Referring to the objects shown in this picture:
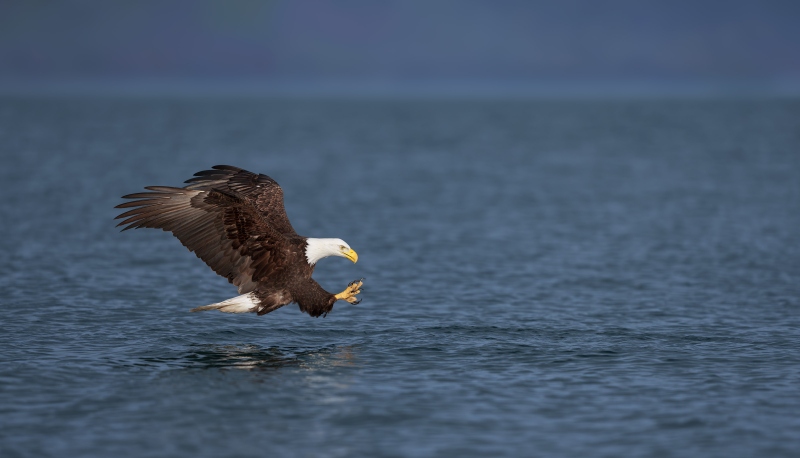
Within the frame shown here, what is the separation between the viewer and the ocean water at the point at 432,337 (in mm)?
9359

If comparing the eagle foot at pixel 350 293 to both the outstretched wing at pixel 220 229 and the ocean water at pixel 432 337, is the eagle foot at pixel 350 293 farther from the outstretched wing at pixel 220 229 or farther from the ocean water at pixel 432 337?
the outstretched wing at pixel 220 229

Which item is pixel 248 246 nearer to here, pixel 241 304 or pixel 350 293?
pixel 241 304

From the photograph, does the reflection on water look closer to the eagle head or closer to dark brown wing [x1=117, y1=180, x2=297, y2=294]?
dark brown wing [x1=117, y1=180, x2=297, y2=294]

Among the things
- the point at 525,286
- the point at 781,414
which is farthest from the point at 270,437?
the point at 525,286

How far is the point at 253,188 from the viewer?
1270cm

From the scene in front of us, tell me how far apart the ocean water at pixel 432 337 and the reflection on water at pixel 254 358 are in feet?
0.14

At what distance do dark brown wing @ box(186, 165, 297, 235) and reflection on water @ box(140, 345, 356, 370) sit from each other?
1.30m

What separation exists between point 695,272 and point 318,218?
33.0 feet

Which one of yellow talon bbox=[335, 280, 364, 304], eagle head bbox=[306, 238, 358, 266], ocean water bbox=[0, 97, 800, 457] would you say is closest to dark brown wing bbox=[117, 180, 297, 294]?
eagle head bbox=[306, 238, 358, 266]

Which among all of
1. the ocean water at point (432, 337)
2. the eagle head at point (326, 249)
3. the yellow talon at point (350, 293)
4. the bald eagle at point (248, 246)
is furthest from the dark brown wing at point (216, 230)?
the ocean water at point (432, 337)

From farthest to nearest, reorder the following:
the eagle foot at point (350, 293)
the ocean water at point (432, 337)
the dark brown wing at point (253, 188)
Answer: the dark brown wing at point (253, 188), the eagle foot at point (350, 293), the ocean water at point (432, 337)

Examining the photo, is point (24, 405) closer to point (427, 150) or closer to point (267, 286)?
point (267, 286)

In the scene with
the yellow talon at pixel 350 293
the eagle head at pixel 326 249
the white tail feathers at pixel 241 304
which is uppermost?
the eagle head at pixel 326 249

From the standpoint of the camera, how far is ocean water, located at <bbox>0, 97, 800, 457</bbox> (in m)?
9.36
